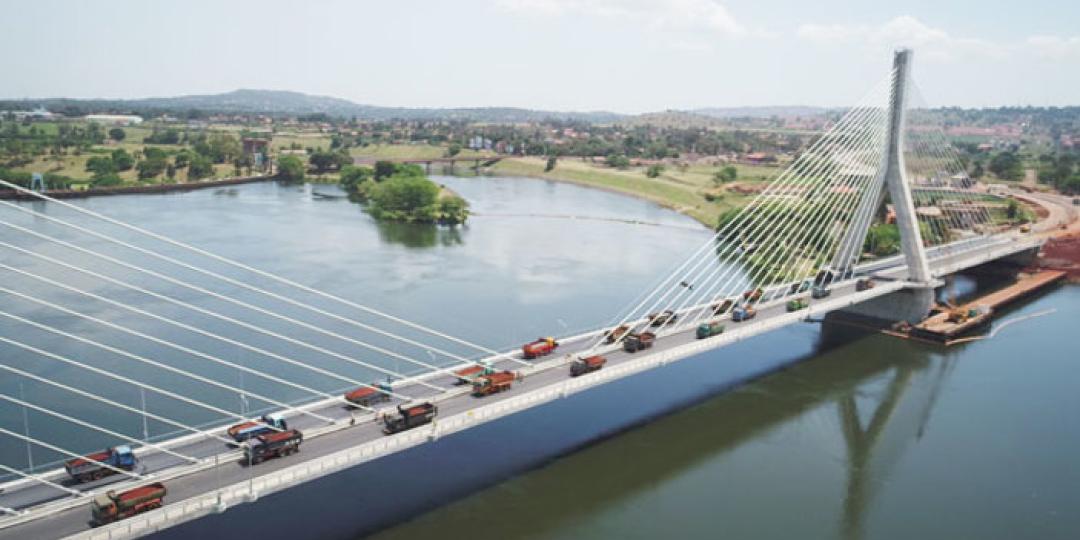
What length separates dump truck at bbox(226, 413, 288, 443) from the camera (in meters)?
13.3

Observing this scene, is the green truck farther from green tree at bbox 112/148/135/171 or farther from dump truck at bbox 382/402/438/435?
green tree at bbox 112/148/135/171

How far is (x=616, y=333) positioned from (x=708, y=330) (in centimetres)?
234

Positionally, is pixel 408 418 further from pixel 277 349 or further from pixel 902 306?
pixel 902 306

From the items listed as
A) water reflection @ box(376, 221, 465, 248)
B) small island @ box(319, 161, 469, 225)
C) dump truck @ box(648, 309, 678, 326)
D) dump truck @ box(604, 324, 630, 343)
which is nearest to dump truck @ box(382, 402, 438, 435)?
dump truck @ box(604, 324, 630, 343)

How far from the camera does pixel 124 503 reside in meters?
10.7

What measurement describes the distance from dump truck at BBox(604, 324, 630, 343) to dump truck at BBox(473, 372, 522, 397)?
3.96 meters

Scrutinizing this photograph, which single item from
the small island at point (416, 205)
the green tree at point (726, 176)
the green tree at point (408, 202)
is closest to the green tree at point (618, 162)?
the green tree at point (726, 176)

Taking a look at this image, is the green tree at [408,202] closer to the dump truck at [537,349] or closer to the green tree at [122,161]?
the green tree at [122,161]

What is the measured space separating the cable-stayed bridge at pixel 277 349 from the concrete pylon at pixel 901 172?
0.07 metres

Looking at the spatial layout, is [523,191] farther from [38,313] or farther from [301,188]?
[38,313]

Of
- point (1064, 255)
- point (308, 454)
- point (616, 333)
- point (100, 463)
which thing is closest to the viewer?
point (100, 463)

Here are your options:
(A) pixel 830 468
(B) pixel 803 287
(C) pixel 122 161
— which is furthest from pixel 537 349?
(C) pixel 122 161

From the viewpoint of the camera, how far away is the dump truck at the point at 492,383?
15.5m

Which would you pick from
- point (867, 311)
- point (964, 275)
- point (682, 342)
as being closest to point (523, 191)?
point (964, 275)
